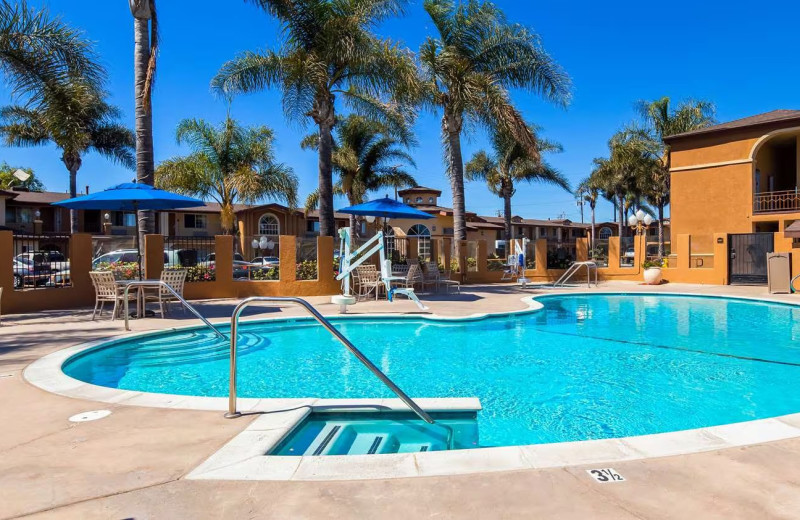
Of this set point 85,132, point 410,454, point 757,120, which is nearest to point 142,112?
point 410,454

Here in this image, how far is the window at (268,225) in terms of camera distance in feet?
126

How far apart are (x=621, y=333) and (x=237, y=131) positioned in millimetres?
22015

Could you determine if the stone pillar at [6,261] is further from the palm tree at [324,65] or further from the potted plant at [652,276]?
the potted plant at [652,276]

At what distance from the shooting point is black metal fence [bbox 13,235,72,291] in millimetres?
11672

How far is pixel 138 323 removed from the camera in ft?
30.0

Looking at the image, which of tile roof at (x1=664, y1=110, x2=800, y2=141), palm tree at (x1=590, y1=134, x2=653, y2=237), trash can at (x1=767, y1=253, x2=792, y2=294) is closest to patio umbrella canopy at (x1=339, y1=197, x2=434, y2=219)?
trash can at (x1=767, y1=253, x2=792, y2=294)

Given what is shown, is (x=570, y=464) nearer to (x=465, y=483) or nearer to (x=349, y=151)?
(x=465, y=483)

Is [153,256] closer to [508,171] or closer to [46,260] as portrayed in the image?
[46,260]

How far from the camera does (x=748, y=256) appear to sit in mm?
20234

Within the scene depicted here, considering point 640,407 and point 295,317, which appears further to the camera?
point 295,317

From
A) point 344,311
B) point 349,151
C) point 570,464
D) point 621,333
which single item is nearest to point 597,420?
point 570,464

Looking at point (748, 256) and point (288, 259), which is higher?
point (288, 259)

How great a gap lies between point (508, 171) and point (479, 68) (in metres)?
10.0

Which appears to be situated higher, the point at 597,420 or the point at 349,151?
the point at 349,151
